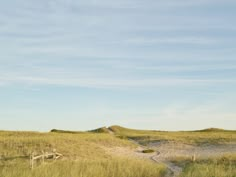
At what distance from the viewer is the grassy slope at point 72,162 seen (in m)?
23.1

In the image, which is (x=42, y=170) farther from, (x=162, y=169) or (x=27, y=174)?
(x=162, y=169)

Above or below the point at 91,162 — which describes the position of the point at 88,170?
below

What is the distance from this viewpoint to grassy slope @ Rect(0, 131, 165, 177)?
23.1 meters

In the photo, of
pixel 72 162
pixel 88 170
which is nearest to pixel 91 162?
pixel 72 162

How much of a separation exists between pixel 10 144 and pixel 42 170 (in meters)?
18.6

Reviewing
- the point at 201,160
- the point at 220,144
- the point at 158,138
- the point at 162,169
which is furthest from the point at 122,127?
the point at 162,169

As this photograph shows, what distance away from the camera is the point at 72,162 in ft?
89.1

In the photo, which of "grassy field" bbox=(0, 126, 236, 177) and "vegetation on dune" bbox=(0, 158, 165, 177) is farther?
"grassy field" bbox=(0, 126, 236, 177)

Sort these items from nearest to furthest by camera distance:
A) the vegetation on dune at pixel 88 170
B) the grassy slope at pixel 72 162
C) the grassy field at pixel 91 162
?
the vegetation on dune at pixel 88 170 → the grassy field at pixel 91 162 → the grassy slope at pixel 72 162

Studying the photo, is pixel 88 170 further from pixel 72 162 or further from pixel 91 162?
pixel 91 162

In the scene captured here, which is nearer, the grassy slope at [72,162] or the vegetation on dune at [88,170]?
the vegetation on dune at [88,170]

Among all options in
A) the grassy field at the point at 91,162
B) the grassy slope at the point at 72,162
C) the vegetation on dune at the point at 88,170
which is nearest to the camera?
the vegetation on dune at the point at 88,170

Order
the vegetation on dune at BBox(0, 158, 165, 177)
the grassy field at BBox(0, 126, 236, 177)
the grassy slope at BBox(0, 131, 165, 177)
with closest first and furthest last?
the vegetation on dune at BBox(0, 158, 165, 177), the grassy field at BBox(0, 126, 236, 177), the grassy slope at BBox(0, 131, 165, 177)

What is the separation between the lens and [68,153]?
38.4m
